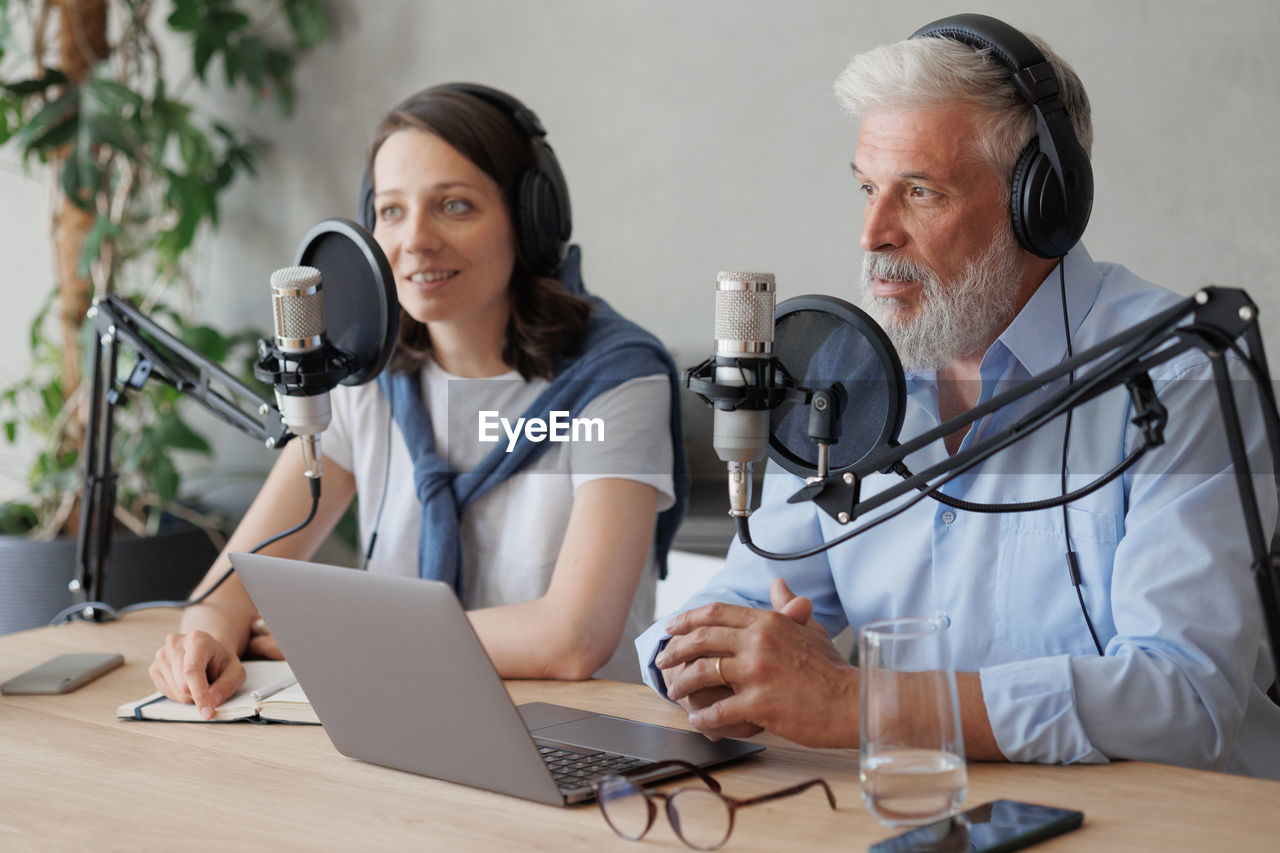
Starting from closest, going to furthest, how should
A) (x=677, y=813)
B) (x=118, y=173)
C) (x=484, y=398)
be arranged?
(x=677, y=813) → (x=484, y=398) → (x=118, y=173)

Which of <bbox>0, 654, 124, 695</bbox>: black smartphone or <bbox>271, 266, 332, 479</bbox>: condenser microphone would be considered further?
<bbox>0, 654, 124, 695</bbox>: black smartphone

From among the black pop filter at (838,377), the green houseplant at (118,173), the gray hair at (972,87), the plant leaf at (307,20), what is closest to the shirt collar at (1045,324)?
the gray hair at (972,87)

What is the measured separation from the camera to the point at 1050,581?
1.30 metres

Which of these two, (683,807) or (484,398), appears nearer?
(683,807)

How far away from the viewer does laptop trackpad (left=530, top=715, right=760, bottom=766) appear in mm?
1121

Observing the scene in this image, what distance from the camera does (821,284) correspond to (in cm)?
274

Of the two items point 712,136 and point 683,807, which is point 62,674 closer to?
point 683,807

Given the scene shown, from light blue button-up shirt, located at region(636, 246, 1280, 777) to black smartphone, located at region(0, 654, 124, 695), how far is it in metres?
0.66

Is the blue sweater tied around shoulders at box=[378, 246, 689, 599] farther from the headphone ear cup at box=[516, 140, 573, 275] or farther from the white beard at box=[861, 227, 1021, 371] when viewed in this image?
the white beard at box=[861, 227, 1021, 371]

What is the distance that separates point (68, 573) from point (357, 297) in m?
1.90

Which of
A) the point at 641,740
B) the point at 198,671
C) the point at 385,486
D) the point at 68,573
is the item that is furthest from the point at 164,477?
the point at 641,740

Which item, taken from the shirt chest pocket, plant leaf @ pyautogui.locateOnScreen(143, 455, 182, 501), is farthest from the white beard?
plant leaf @ pyautogui.locateOnScreen(143, 455, 182, 501)

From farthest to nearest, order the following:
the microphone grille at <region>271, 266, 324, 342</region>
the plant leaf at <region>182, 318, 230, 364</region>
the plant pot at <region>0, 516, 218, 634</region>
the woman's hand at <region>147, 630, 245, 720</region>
Result: the plant leaf at <region>182, 318, 230, 364</region> < the plant pot at <region>0, 516, 218, 634</region> < the woman's hand at <region>147, 630, 245, 720</region> < the microphone grille at <region>271, 266, 324, 342</region>

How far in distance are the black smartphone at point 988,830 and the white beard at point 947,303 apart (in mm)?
586
